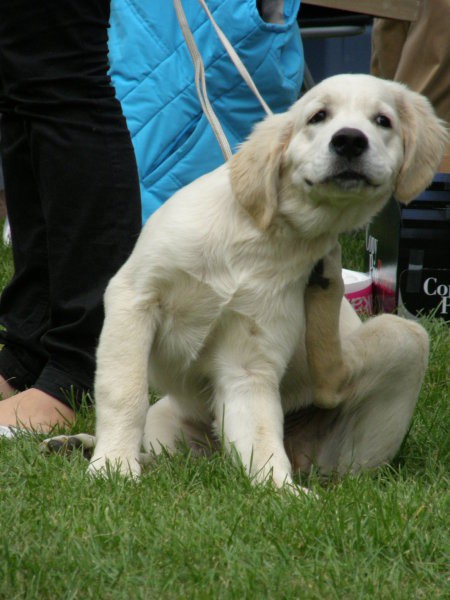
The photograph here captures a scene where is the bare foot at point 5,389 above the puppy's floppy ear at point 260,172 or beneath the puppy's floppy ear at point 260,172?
beneath

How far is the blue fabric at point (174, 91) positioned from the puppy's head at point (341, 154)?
1873 millimetres

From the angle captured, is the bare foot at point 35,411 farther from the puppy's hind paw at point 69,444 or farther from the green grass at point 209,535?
the green grass at point 209,535

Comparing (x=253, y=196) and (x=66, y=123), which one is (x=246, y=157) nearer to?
(x=253, y=196)

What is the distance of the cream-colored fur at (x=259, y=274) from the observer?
2.80 metres

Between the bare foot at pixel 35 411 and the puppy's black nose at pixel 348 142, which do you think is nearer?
the puppy's black nose at pixel 348 142

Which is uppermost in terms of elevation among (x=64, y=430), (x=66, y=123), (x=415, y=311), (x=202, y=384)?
(x=66, y=123)

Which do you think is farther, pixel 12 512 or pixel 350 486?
pixel 350 486

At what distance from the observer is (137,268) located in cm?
287

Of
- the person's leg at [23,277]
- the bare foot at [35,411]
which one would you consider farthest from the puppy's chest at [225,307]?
the person's leg at [23,277]

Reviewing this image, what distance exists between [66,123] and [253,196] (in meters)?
0.71

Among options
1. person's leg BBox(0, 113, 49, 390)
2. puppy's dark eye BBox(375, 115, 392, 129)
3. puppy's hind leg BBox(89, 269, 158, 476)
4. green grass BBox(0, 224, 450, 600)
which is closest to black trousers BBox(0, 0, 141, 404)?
person's leg BBox(0, 113, 49, 390)

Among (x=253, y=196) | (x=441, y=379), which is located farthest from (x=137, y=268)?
(x=441, y=379)

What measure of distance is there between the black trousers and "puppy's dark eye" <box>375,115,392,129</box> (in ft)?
2.61

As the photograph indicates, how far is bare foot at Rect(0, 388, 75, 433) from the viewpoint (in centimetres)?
327
